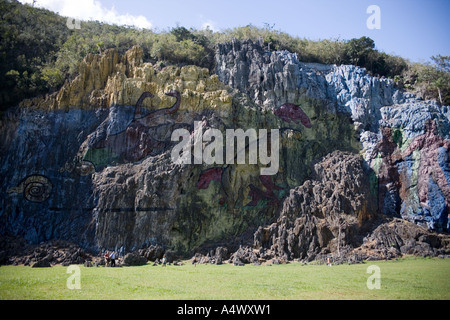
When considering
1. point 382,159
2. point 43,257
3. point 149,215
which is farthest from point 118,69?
point 382,159

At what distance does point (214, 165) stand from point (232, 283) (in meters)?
11.3

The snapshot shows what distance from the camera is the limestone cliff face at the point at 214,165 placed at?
22062 mm

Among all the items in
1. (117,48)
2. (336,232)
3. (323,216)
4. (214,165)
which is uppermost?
(117,48)

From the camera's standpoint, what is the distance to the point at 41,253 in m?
19.6

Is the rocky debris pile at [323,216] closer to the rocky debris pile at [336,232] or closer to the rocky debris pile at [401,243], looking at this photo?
the rocky debris pile at [336,232]

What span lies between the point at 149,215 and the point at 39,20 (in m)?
22.9

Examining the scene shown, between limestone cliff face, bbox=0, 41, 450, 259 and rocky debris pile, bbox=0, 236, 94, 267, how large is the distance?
817 millimetres

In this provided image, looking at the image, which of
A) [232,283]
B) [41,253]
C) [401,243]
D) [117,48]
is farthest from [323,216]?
[117,48]

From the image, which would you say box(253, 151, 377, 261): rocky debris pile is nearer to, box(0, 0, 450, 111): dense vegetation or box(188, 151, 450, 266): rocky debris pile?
box(188, 151, 450, 266): rocky debris pile

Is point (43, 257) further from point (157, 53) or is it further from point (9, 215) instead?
point (157, 53)

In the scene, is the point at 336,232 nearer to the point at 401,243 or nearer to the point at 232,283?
the point at 401,243

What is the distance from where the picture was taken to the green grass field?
1147cm

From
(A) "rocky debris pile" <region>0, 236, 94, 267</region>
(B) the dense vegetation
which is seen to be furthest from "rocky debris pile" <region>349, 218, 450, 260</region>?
(A) "rocky debris pile" <region>0, 236, 94, 267</region>

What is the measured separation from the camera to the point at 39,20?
33.3 metres
